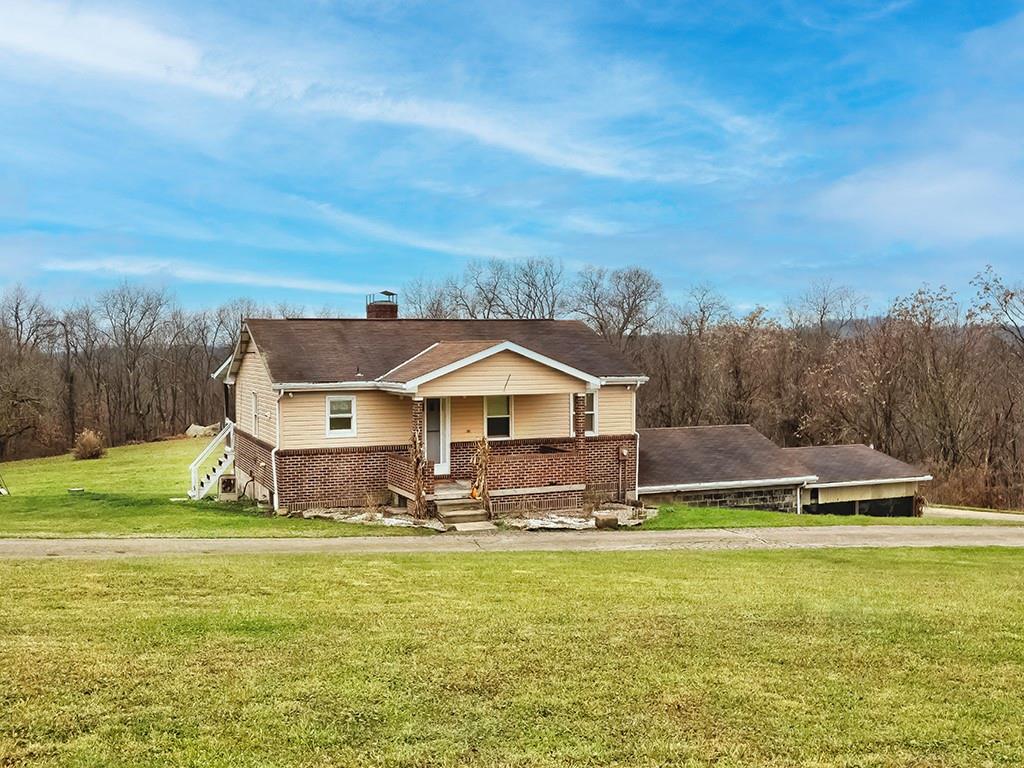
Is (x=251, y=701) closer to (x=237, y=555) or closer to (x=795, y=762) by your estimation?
(x=795, y=762)

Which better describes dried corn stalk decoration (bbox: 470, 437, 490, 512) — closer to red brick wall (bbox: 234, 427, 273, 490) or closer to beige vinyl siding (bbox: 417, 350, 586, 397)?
beige vinyl siding (bbox: 417, 350, 586, 397)

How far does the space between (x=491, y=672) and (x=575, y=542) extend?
31.7 ft

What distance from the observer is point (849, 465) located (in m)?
26.9

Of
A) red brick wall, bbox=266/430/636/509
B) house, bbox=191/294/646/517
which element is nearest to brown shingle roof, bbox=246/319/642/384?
house, bbox=191/294/646/517

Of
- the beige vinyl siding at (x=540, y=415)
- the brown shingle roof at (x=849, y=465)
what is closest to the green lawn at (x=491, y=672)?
the beige vinyl siding at (x=540, y=415)

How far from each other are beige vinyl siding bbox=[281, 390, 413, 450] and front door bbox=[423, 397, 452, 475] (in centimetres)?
50

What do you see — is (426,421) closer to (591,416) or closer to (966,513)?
(591,416)

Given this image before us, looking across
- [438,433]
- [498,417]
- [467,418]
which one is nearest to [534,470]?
[498,417]

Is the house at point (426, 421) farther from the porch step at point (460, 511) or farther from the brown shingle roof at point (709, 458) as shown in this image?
the brown shingle roof at point (709, 458)

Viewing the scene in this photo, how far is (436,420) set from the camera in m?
21.0

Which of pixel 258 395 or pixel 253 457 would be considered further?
pixel 253 457

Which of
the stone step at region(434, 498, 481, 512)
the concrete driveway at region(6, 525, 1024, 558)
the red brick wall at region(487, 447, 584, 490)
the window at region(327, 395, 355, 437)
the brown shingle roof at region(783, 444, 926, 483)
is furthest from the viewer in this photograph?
the brown shingle roof at region(783, 444, 926, 483)

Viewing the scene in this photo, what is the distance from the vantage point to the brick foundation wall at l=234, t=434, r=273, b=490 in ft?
68.2

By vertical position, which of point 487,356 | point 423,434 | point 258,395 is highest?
point 487,356
